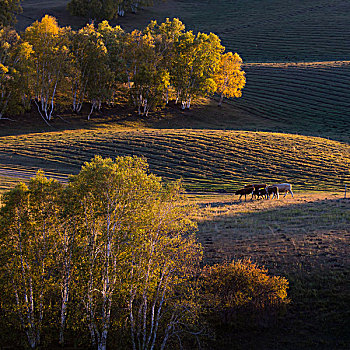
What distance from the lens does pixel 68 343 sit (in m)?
24.9

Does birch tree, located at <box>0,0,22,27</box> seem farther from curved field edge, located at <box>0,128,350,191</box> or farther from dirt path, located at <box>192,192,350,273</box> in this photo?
dirt path, located at <box>192,192,350,273</box>

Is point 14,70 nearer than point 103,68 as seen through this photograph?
Yes

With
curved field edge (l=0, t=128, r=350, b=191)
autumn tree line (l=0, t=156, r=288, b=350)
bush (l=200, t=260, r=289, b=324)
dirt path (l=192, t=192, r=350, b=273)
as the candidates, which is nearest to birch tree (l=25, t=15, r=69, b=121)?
curved field edge (l=0, t=128, r=350, b=191)

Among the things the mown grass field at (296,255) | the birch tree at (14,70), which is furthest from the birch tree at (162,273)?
the birch tree at (14,70)

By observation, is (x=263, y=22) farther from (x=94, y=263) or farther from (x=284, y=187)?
(x=94, y=263)

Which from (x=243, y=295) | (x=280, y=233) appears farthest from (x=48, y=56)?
(x=243, y=295)

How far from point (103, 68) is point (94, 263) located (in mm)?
62453

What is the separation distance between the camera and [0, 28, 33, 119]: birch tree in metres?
75.1

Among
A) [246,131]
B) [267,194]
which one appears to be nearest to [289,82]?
[246,131]

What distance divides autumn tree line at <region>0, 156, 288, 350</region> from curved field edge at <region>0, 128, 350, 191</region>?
27.9m

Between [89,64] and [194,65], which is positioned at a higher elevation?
[194,65]

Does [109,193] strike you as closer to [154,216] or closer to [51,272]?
[154,216]

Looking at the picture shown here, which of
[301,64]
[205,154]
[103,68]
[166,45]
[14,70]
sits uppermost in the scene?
[166,45]

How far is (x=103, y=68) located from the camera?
80.8 meters
